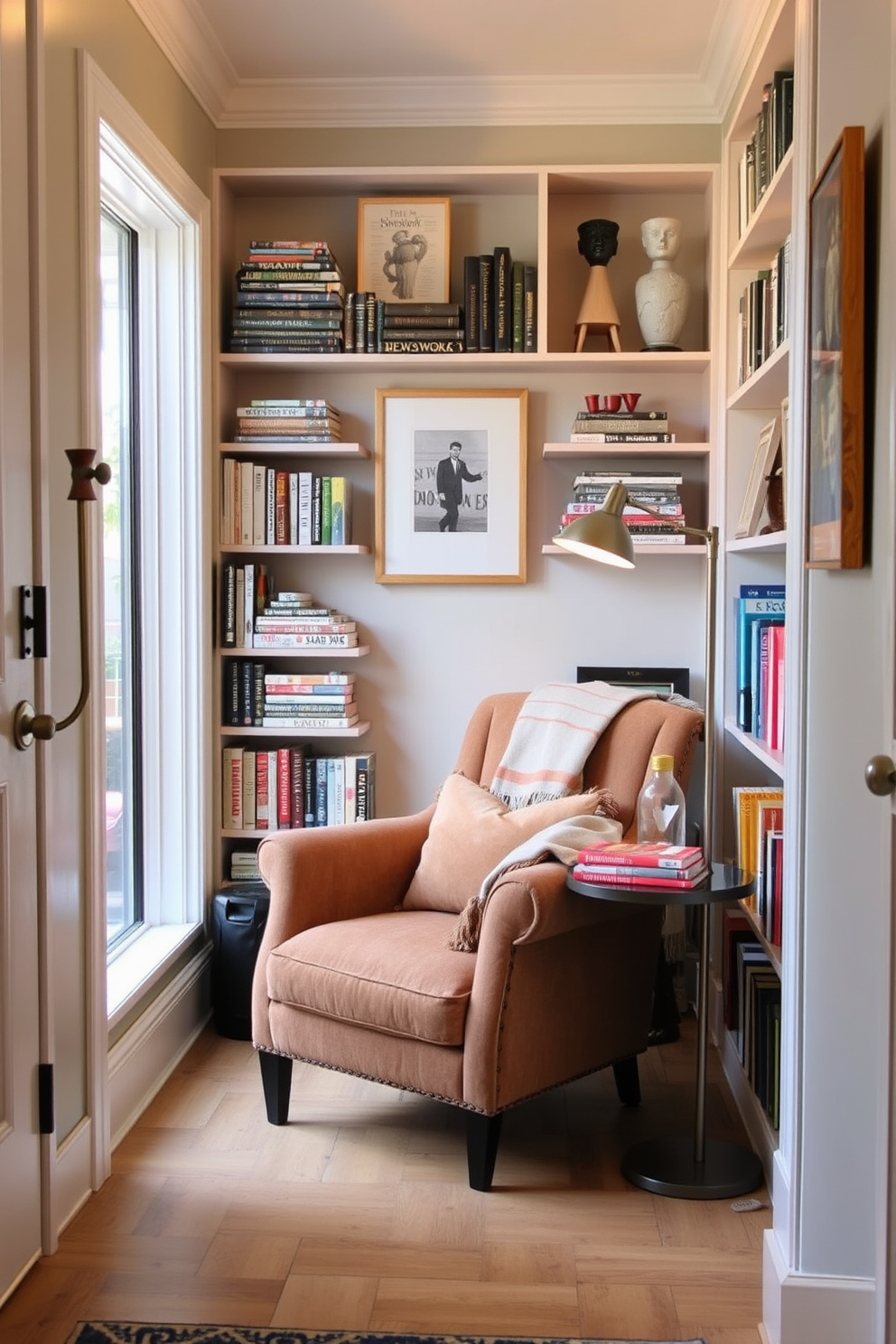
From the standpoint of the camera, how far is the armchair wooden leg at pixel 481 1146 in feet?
8.46

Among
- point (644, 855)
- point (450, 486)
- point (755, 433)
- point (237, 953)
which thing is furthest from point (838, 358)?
point (237, 953)

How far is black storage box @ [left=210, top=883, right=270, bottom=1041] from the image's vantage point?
3.44 m

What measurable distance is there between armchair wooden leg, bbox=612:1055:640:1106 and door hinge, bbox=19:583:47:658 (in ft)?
5.37

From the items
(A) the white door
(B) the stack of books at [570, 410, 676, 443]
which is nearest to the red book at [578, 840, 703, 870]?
(A) the white door

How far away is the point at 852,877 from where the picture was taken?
1967 mm

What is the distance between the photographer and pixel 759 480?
304 centimetres

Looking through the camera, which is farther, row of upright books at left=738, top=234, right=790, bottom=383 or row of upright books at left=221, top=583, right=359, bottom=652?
row of upright books at left=221, top=583, right=359, bottom=652

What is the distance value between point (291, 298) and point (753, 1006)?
226cm

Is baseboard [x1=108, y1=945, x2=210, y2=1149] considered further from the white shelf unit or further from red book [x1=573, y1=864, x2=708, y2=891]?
red book [x1=573, y1=864, x2=708, y2=891]

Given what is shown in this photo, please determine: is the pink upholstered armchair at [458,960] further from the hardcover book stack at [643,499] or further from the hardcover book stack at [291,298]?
the hardcover book stack at [291,298]

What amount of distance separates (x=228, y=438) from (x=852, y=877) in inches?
95.0

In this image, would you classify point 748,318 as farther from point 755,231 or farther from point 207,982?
point 207,982

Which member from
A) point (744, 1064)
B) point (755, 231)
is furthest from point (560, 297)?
point (744, 1064)

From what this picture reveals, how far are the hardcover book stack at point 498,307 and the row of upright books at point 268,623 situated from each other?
2.92ft
